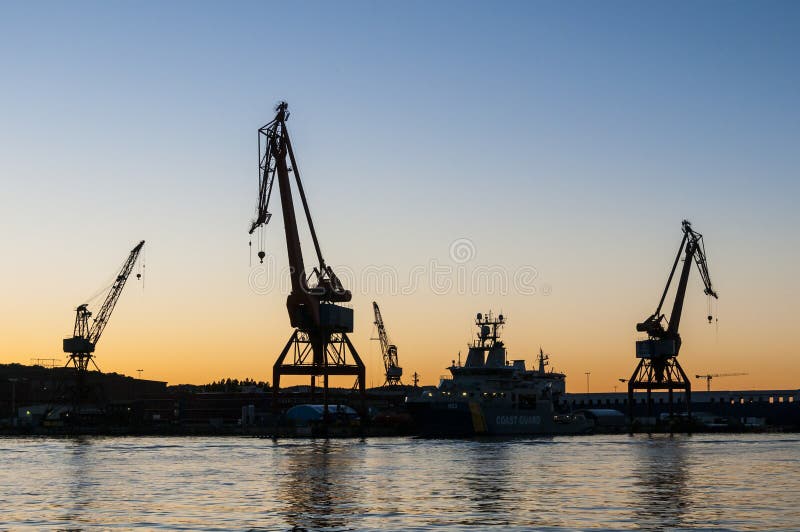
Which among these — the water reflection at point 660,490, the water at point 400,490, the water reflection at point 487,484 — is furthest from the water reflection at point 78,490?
the water reflection at point 660,490

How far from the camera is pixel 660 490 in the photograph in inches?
2266

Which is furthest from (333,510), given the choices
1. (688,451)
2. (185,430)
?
(185,430)

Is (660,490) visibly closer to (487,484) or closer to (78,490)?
(487,484)

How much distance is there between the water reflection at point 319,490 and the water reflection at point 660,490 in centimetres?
1347

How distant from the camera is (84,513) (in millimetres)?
47031

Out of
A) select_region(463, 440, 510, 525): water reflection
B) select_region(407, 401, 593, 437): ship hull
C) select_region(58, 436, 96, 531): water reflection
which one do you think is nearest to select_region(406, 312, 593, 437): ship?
select_region(407, 401, 593, 437): ship hull

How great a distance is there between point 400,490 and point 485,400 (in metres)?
75.7

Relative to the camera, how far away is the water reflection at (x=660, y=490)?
44.2 metres

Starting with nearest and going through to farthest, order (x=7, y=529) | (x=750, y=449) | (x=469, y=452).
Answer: (x=7, y=529) < (x=469, y=452) < (x=750, y=449)

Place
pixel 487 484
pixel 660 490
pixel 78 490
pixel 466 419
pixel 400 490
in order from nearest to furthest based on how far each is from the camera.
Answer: pixel 660 490
pixel 400 490
pixel 78 490
pixel 487 484
pixel 466 419

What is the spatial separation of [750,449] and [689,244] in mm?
85372

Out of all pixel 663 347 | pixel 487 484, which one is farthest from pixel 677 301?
pixel 487 484

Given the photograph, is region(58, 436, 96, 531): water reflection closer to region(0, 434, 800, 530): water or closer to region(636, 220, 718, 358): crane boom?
region(0, 434, 800, 530): water

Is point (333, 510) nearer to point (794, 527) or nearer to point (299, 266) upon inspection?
point (794, 527)
